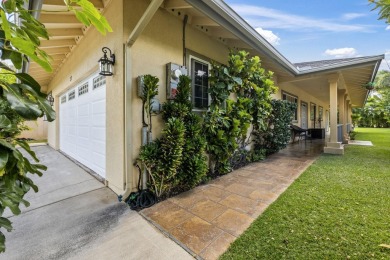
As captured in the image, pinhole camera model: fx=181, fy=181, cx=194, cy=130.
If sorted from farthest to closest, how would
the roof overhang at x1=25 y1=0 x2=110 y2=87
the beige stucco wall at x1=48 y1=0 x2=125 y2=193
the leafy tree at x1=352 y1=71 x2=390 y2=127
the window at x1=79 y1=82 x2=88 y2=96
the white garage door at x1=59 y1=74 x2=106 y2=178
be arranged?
1. the leafy tree at x1=352 y1=71 x2=390 y2=127
2. the window at x1=79 y1=82 x2=88 y2=96
3. the white garage door at x1=59 y1=74 x2=106 y2=178
4. the roof overhang at x1=25 y1=0 x2=110 y2=87
5. the beige stucco wall at x1=48 y1=0 x2=125 y2=193

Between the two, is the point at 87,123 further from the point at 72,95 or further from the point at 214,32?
the point at 214,32

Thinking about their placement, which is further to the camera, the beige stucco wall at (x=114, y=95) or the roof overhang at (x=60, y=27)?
the roof overhang at (x=60, y=27)

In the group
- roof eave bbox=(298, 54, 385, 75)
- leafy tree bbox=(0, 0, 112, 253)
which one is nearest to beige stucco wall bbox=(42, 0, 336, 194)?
leafy tree bbox=(0, 0, 112, 253)

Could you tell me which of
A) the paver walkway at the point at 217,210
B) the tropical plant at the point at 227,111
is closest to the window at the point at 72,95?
the tropical plant at the point at 227,111

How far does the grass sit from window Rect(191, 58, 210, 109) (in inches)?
106

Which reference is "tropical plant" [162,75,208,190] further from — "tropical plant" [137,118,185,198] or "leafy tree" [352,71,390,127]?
"leafy tree" [352,71,390,127]

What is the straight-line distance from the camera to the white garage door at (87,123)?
13.6ft

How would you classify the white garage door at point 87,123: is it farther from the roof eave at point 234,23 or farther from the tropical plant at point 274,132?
the tropical plant at point 274,132

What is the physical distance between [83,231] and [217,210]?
1891 mm

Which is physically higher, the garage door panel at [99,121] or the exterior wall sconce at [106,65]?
the exterior wall sconce at [106,65]

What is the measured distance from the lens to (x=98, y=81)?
4.30 m

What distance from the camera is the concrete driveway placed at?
2025 millimetres

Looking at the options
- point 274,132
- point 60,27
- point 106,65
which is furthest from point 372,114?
point 60,27

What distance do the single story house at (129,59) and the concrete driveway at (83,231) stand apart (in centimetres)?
50
